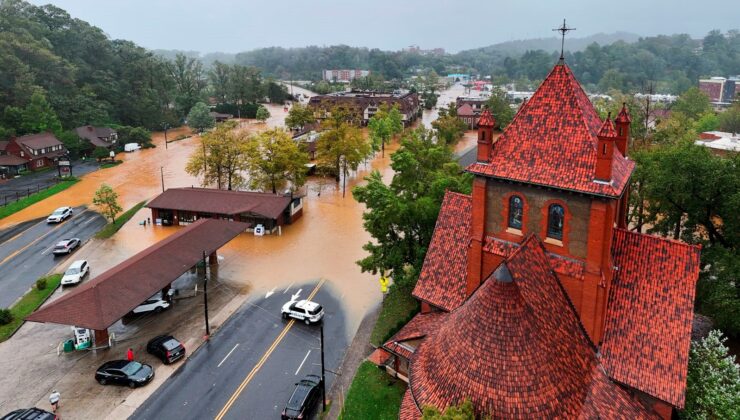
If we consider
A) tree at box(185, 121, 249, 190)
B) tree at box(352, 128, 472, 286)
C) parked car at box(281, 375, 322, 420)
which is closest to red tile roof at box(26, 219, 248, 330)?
parked car at box(281, 375, 322, 420)

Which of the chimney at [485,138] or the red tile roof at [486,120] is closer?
the chimney at [485,138]

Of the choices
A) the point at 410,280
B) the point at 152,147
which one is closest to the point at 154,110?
the point at 152,147

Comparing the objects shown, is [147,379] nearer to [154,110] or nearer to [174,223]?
[174,223]

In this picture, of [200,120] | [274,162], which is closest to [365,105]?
[200,120]

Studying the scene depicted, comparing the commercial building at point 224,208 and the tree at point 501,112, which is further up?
the tree at point 501,112

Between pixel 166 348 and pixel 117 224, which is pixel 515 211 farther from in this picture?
pixel 117 224

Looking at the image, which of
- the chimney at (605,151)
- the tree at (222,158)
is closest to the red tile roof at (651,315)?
the chimney at (605,151)

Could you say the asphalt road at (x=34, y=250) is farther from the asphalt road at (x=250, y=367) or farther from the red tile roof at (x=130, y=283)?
the asphalt road at (x=250, y=367)

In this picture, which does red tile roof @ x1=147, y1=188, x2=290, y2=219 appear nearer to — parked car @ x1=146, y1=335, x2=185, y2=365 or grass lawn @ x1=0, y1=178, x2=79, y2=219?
grass lawn @ x1=0, y1=178, x2=79, y2=219
